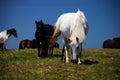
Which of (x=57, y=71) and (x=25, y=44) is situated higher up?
(x=25, y=44)

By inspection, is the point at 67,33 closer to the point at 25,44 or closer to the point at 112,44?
the point at 25,44

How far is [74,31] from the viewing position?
15.9 metres

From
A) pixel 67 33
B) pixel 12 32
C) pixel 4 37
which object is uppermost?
pixel 12 32

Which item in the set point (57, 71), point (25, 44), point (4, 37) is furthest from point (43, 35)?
point (25, 44)

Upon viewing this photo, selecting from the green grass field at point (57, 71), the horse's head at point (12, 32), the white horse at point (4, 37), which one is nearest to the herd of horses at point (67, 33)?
the green grass field at point (57, 71)

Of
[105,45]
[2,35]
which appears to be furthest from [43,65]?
[105,45]

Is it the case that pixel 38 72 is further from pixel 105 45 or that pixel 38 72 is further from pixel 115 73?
pixel 105 45

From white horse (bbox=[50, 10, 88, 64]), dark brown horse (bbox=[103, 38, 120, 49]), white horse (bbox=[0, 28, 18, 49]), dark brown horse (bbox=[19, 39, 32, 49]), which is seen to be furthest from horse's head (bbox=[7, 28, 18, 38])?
dark brown horse (bbox=[103, 38, 120, 49])

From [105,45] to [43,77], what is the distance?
85.1 feet

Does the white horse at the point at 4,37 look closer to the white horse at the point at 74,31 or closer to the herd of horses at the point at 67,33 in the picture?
the herd of horses at the point at 67,33

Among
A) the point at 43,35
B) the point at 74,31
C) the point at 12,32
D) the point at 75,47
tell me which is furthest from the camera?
the point at 12,32

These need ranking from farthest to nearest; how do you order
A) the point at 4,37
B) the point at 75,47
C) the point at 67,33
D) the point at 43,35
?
the point at 4,37 → the point at 43,35 → the point at 67,33 → the point at 75,47

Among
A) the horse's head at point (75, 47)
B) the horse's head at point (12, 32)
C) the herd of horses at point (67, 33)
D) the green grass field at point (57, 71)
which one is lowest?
the green grass field at point (57, 71)

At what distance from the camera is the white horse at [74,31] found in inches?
609
